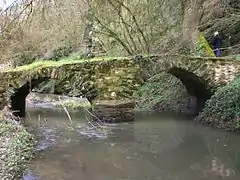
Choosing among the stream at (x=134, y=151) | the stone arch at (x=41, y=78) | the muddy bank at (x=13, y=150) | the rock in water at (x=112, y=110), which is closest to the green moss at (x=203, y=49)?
the stream at (x=134, y=151)

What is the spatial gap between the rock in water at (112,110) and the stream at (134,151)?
33cm

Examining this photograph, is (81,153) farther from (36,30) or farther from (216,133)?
(36,30)

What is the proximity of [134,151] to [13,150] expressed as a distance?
2.91 m

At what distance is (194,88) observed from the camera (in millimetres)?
15250

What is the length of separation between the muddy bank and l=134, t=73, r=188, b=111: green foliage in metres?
7.70

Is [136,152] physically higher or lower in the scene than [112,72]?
lower

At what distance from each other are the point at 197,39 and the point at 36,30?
924cm

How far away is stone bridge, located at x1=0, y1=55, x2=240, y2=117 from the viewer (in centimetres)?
1291

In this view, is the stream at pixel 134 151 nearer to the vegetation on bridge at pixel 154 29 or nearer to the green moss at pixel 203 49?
the vegetation on bridge at pixel 154 29

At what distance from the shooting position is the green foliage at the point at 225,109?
11.4 meters

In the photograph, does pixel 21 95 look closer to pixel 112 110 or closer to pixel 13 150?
pixel 112 110

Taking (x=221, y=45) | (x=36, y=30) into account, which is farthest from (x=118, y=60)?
(x=36, y=30)

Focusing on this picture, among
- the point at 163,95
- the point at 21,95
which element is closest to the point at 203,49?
the point at 163,95

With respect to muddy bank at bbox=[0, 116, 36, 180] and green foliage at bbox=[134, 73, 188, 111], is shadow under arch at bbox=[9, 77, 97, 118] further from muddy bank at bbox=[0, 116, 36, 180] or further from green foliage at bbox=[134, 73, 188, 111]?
green foliage at bbox=[134, 73, 188, 111]
